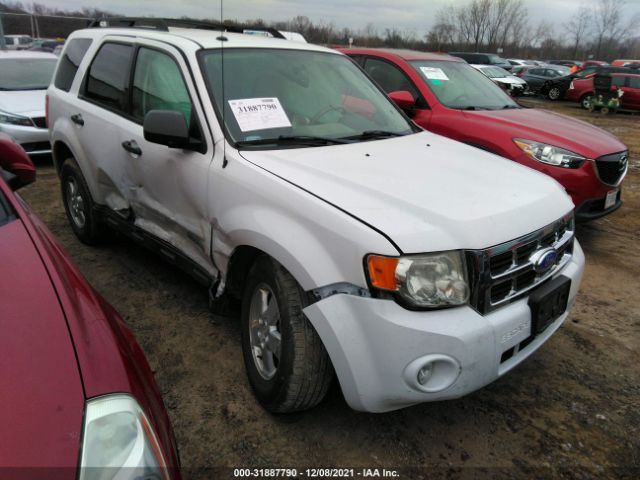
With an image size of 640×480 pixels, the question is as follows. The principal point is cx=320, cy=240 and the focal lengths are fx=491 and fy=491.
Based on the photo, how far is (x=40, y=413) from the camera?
1111 millimetres

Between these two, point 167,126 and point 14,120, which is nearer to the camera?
point 167,126

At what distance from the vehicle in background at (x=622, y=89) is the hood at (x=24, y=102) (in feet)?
58.0

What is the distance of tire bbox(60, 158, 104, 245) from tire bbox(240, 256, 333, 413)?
86.9 inches

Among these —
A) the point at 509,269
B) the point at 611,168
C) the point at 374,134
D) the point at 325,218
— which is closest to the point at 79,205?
the point at 374,134

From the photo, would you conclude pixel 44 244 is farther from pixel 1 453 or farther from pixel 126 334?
pixel 1 453

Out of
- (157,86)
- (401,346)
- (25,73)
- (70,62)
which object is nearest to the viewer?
(401,346)

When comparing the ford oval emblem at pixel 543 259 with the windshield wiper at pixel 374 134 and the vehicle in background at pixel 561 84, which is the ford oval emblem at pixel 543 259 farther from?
the vehicle in background at pixel 561 84

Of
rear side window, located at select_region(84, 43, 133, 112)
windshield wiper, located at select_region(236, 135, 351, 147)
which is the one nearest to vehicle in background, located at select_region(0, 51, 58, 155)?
rear side window, located at select_region(84, 43, 133, 112)

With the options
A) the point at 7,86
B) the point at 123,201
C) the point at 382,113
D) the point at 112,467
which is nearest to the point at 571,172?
the point at 382,113

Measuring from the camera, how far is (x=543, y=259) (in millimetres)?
2221

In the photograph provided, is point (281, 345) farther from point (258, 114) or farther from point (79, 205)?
point (79, 205)

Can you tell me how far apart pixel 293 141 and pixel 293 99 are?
0.37 meters

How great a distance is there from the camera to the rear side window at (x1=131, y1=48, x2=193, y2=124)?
2.86 metres

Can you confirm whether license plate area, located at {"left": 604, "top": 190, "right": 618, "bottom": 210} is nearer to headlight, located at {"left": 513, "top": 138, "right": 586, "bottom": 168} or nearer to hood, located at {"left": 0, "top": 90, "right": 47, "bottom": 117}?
headlight, located at {"left": 513, "top": 138, "right": 586, "bottom": 168}
